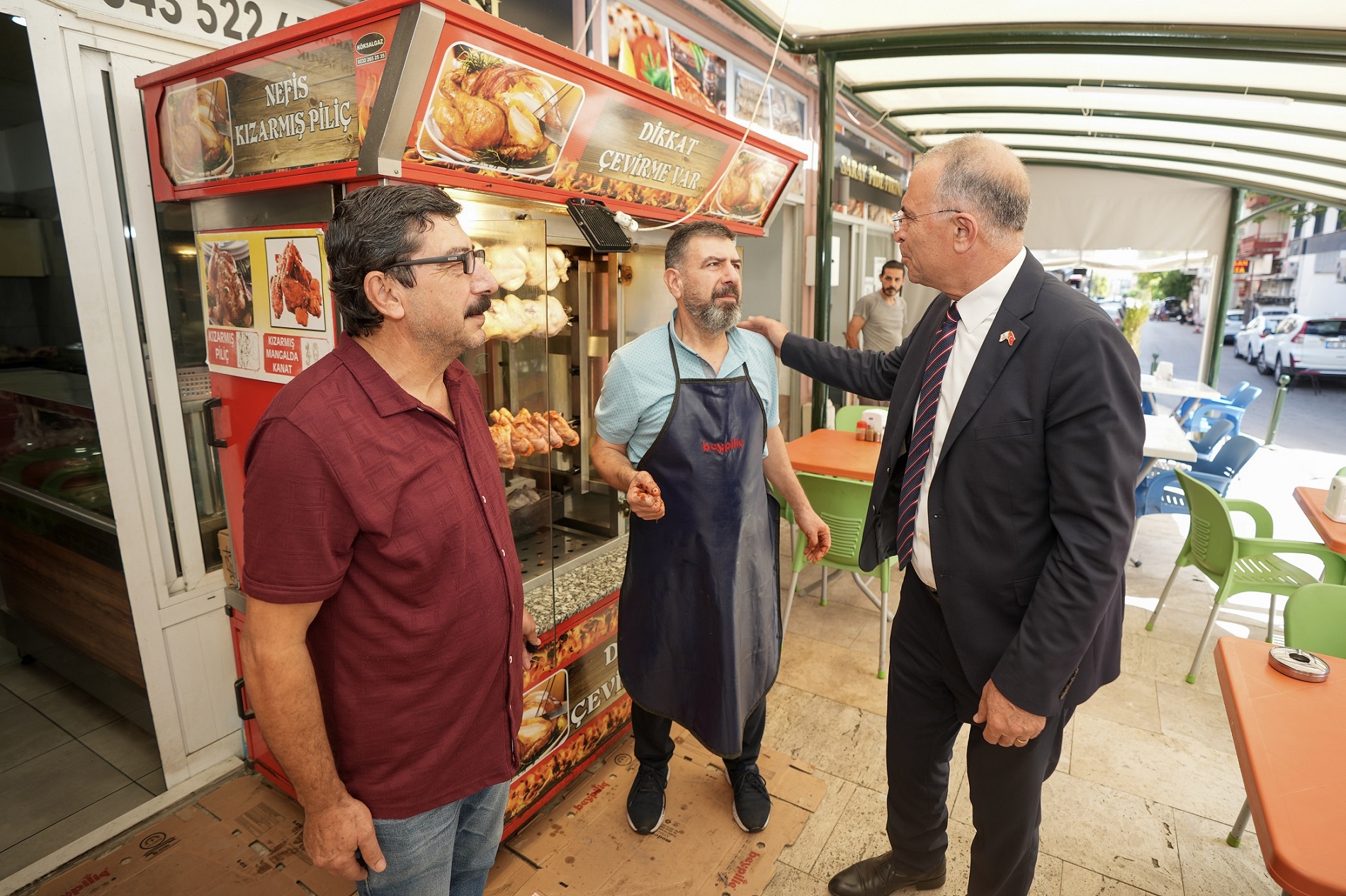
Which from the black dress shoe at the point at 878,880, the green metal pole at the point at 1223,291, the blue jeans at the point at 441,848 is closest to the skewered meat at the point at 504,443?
the blue jeans at the point at 441,848

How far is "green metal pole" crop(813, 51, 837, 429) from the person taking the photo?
6.00 meters

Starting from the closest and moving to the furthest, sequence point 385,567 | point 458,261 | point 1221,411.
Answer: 1. point 385,567
2. point 458,261
3. point 1221,411

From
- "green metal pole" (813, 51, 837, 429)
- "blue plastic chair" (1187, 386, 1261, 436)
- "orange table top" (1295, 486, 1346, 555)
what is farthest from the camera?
"blue plastic chair" (1187, 386, 1261, 436)

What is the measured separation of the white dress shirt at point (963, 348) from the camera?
76.2 inches

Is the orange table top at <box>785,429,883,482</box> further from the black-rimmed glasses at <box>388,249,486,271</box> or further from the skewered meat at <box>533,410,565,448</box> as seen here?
the black-rimmed glasses at <box>388,249,486,271</box>

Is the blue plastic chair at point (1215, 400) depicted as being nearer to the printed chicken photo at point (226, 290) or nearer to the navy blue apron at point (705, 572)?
the navy blue apron at point (705, 572)

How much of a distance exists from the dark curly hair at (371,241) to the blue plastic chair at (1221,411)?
25.7 ft

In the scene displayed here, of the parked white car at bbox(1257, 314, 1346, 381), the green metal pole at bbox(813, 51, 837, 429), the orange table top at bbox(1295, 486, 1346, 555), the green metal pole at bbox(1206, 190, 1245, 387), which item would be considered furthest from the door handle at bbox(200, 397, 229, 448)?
the parked white car at bbox(1257, 314, 1346, 381)

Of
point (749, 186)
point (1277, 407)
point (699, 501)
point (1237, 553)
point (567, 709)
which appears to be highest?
point (749, 186)

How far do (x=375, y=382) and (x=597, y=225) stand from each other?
5.02 ft

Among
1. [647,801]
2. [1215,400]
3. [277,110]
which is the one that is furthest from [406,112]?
[1215,400]

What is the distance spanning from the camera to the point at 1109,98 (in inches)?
259

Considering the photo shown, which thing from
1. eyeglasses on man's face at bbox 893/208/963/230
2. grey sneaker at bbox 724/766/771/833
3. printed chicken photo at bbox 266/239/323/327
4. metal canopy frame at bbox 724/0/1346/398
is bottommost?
grey sneaker at bbox 724/766/771/833

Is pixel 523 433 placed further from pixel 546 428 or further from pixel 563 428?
pixel 563 428
